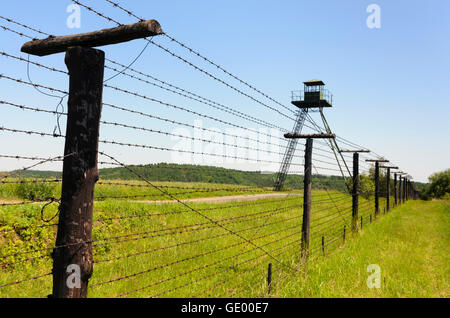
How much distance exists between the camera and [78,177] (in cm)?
279

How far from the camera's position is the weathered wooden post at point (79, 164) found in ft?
9.15

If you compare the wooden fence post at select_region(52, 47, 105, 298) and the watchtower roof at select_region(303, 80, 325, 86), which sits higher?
the watchtower roof at select_region(303, 80, 325, 86)

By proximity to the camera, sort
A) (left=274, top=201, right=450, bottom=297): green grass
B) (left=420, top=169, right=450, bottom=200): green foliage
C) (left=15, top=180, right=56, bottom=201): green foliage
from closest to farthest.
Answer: (left=274, top=201, right=450, bottom=297): green grass → (left=15, top=180, right=56, bottom=201): green foliage → (left=420, top=169, right=450, bottom=200): green foliage

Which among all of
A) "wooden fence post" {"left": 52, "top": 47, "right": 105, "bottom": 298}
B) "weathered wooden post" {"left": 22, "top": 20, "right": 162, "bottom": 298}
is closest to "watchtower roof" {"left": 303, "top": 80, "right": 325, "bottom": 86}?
"weathered wooden post" {"left": 22, "top": 20, "right": 162, "bottom": 298}

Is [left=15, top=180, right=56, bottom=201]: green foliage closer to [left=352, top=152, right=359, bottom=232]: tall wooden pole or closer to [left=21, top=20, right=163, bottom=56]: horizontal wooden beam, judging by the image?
[left=352, top=152, right=359, bottom=232]: tall wooden pole

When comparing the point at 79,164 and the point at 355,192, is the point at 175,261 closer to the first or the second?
the point at 79,164

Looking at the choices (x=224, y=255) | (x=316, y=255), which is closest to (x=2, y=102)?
(x=224, y=255)

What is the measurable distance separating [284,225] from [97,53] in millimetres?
12122

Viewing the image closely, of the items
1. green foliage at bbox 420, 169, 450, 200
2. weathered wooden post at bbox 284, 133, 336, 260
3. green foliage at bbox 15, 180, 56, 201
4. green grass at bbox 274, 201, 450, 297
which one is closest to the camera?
green grass at bbox 274, 201, 450, 297

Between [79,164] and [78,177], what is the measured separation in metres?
0.11

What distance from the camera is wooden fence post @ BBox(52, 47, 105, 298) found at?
279 centimetres
